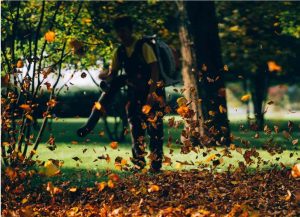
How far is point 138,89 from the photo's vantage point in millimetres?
7266

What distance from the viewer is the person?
704 cm

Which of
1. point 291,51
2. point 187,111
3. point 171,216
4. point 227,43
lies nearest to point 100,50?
point 187,111

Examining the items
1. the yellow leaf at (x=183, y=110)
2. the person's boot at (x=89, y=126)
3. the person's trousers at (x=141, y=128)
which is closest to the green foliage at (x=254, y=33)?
the person's trousers at (x=141, y=128)

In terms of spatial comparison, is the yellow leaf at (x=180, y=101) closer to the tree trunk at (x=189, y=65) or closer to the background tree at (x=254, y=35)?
the tree trunk at (x=189, y=65)

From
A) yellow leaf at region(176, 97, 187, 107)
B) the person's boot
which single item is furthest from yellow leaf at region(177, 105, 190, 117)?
the person's boot

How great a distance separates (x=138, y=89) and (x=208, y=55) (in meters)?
4.56

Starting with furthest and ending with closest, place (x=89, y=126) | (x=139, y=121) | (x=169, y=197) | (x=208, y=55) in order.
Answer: (x=208, y=55), (x=139, y=121), (x=89, y=126), (x=169, y=197)

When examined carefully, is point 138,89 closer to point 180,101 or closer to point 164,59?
point 164,59

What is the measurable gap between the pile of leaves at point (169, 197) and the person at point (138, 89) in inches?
19.1

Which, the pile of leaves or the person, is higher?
the person

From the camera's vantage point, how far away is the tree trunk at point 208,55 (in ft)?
37.4

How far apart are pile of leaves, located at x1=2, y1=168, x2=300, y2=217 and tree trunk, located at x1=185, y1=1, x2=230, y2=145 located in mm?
4188

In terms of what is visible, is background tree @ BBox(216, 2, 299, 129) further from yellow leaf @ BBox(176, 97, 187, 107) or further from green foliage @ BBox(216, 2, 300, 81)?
yellow leaf @ BBox(176, 97, 187, 107)

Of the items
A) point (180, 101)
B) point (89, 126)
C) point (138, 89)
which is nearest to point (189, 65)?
point (138, 89)
